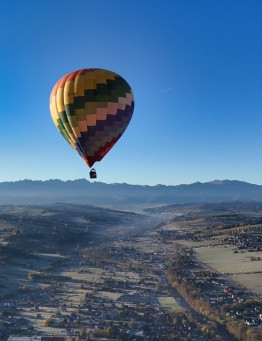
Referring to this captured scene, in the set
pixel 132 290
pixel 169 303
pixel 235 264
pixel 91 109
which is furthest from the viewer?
pixel 235 264

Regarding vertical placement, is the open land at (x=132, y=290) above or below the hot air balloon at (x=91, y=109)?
below

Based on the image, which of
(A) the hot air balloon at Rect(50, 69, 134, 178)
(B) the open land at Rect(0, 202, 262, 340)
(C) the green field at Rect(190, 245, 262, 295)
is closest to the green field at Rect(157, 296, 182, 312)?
(B) the open land at Rect(0, 202, 262, 340)

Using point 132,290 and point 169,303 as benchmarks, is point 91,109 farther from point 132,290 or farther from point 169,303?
point 132,290

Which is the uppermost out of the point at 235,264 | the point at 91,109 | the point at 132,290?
the point at 91,109

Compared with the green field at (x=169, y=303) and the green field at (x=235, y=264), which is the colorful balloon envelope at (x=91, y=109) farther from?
the green field at (x=235, y=264)

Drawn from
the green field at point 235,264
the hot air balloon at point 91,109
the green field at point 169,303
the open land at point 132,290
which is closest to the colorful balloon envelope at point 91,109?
the hot air balloon at point 91,109

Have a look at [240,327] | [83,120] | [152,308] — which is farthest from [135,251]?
[83,120]

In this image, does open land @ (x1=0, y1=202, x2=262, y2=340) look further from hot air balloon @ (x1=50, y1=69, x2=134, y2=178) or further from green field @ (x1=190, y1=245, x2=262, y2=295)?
hot air balloon @ (x1=50, y1=69, x2=134, y2=178)

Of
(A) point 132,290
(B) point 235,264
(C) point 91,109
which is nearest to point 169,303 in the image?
(A) point 132,290

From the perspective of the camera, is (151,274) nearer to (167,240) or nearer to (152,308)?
(152,308)
